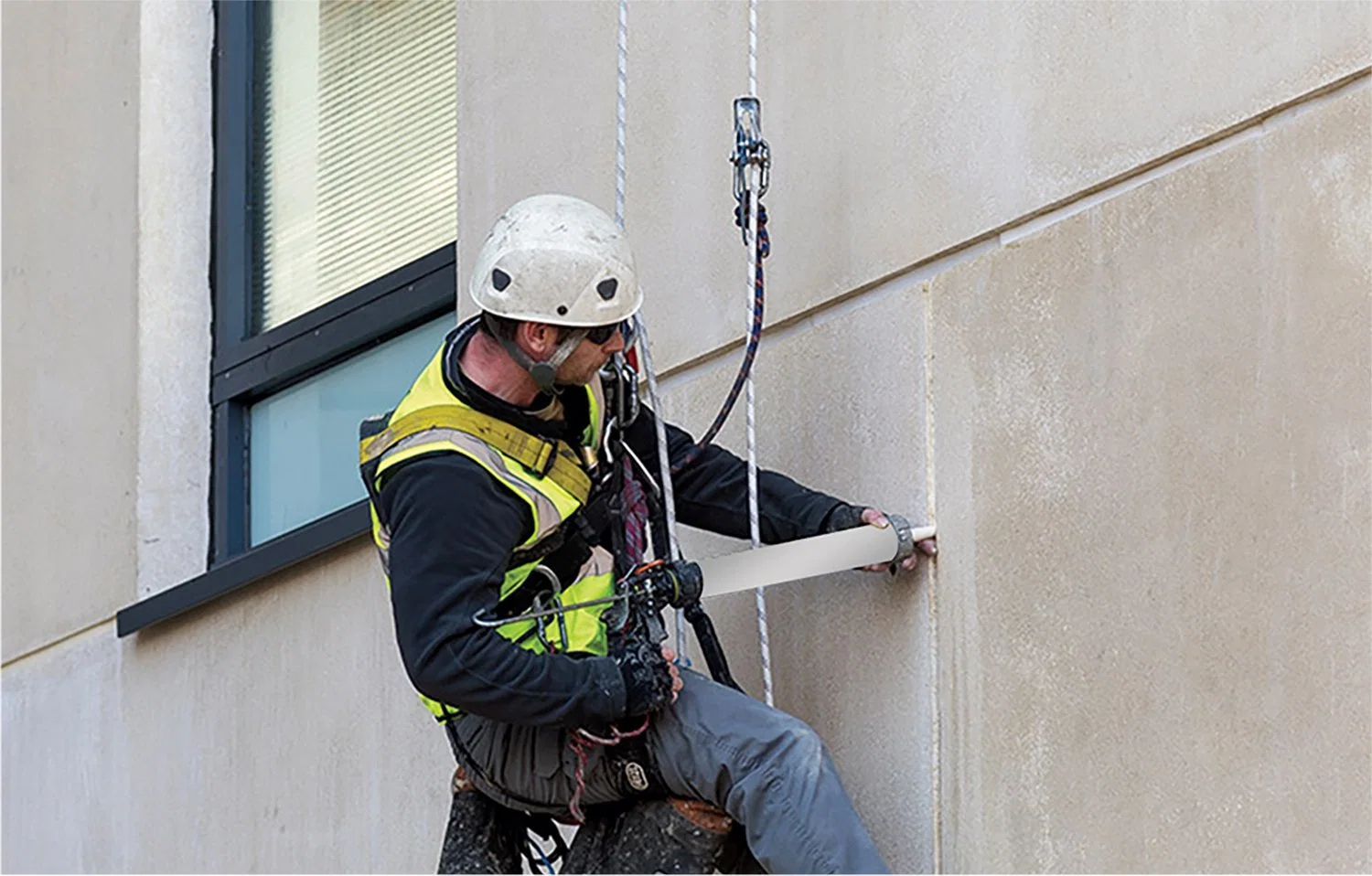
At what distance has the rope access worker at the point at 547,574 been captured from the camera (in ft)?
15.2

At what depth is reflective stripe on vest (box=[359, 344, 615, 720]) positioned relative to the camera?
4.79m

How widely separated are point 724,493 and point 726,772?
2.46 ft

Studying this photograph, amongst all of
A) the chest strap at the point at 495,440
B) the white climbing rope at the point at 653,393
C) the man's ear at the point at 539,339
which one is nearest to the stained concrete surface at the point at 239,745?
the white climbing rope at the point at 653,393

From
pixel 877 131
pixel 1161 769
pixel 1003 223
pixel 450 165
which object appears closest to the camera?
pixel 1161 769

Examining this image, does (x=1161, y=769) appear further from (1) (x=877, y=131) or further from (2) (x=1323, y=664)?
(1) (x=877, y=131)

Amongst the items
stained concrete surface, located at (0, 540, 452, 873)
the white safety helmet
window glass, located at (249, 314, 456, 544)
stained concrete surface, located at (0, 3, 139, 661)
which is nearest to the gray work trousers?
the white safety helmet

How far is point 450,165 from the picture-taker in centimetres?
721

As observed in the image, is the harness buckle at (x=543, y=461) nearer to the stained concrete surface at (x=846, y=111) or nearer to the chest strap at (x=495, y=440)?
the chest strap at (x=495, y=440)

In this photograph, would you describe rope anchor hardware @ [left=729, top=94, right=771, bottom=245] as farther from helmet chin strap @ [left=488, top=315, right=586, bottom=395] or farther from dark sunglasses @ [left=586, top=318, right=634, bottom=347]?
helmet chin strap @ [left=488, top=315, right=586, bottom=395]

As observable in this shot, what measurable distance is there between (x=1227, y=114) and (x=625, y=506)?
1408 mm

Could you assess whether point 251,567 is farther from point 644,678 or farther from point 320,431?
point 644,678

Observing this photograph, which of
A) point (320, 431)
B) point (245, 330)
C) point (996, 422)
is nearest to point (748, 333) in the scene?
point (996, 422)

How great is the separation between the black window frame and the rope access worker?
175cm

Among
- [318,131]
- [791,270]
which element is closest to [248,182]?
[318,131]
